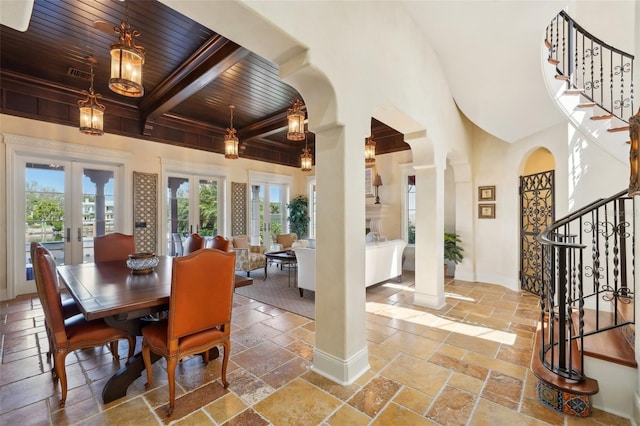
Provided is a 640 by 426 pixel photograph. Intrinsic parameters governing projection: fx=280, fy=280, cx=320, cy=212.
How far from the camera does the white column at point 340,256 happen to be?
7.33 ft

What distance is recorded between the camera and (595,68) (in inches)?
169

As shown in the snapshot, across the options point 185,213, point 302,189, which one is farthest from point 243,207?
point 302,189

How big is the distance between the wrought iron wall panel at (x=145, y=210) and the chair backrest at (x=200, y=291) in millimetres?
4322

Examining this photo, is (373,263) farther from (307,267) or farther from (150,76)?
(150,76)

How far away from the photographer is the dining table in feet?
5.83

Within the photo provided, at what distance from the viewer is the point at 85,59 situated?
3.72m

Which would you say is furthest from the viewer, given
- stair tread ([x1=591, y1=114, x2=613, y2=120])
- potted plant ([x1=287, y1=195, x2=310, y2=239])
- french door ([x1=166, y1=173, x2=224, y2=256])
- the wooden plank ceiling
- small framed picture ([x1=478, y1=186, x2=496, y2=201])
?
potted plant ([x1=287, y1=195, x2=310, y2=239])

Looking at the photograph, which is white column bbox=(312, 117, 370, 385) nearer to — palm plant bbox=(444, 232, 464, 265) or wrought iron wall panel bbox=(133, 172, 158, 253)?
palm plant bbox=(444, 232, 464, 265)

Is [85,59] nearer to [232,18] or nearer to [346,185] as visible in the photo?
[232,18]

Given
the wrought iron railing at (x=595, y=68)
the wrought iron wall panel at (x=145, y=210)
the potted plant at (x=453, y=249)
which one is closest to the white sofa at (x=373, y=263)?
the potted plant at (x=453, y=249)

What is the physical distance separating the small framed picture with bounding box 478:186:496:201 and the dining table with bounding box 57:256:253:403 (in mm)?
4796

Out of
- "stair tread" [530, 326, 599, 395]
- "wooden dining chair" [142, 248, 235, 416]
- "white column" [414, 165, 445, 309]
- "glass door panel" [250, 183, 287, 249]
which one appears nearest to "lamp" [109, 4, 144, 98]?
"wooden dining chair" [142, 248, 235, 416]

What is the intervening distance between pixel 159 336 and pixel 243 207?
545cm

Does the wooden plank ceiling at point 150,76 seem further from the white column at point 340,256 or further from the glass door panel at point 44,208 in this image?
the white column at point 340,256
